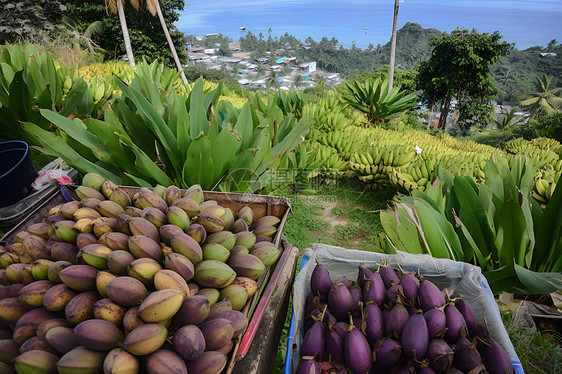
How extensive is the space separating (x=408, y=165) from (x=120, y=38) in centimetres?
2359

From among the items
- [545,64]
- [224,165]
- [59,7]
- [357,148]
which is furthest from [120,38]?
[545,64]

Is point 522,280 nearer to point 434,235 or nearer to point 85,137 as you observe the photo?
point 434,235

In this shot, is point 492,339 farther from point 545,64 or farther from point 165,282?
point 545,64

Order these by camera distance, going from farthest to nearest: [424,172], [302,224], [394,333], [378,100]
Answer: [378,100]
[302,224]
[424,172]
[394,333]

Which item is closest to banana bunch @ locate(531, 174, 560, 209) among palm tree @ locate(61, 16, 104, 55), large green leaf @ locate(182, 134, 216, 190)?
large green leaf @ locate(182, 134, 216, 190)

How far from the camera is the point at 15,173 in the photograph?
5.71ft

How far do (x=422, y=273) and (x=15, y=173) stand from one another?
86.0 inches

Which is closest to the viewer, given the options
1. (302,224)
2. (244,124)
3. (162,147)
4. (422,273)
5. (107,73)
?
(422,273)

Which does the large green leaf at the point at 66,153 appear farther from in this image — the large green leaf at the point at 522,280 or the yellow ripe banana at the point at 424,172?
the yellow ripe banana at the point at 424,172

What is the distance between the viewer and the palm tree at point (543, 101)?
32.4 m

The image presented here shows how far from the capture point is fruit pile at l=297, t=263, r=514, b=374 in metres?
0.97

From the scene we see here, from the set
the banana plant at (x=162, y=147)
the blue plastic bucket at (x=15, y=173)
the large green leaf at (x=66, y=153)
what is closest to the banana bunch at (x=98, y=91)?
the blue plastic bucket at (x=15, y=173)

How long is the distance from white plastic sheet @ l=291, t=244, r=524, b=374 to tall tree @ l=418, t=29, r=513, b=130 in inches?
829

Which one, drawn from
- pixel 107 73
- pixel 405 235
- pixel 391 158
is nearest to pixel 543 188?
pixel 391 158
